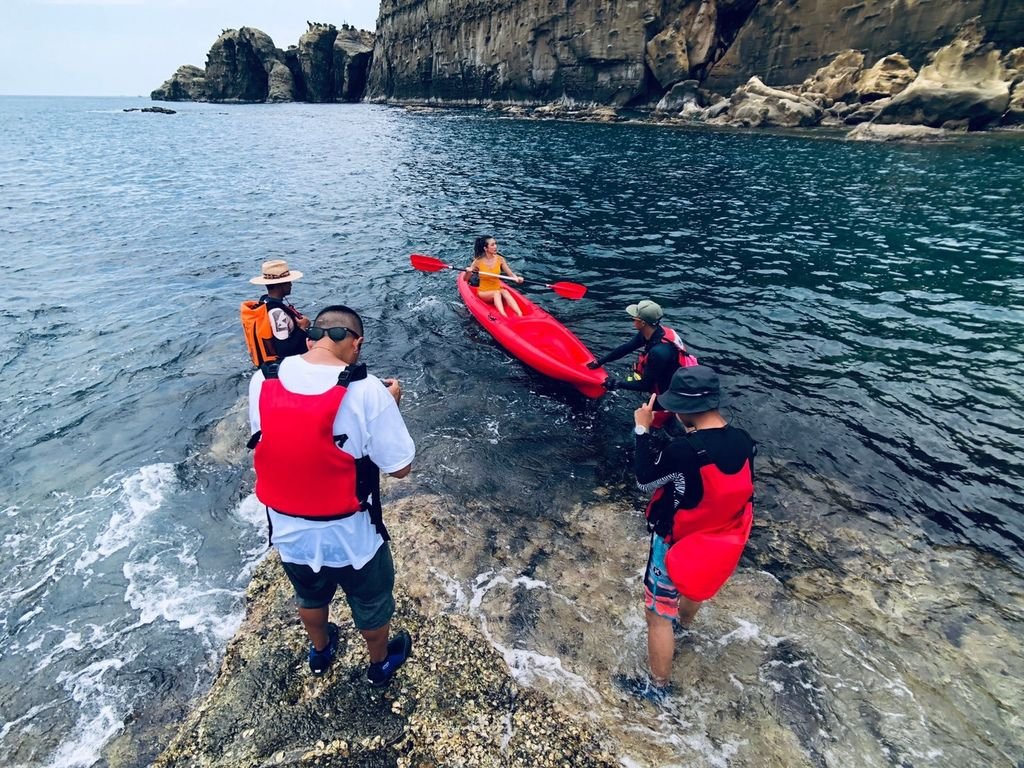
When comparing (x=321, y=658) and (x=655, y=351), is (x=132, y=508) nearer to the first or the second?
(x=321, y=658)

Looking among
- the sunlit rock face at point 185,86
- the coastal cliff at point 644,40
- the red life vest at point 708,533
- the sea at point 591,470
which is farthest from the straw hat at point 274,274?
the sunlit rock face at point 185,86

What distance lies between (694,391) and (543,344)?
632 centimetres

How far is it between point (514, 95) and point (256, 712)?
84117 mm

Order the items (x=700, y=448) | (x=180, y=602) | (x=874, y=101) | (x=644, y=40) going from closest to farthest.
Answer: (x=700, y=448), (x=180, y=602), (x=874, y=101), (x=644, y=40)

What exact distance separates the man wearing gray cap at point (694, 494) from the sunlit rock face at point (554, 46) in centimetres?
6464

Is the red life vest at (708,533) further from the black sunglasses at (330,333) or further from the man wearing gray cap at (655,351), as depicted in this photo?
the man wearing gray cap at (655,351)

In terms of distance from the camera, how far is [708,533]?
3.44 metres

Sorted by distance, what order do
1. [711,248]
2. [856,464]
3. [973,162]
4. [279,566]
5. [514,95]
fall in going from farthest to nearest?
[514,95] → [973,162] → [711,248] → [856,464] → [279,566]

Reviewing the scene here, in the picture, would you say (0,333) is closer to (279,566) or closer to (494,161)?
(279,566)

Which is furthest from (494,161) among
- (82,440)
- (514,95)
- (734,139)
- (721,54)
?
(514,95)

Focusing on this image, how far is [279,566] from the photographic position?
5.24 metres

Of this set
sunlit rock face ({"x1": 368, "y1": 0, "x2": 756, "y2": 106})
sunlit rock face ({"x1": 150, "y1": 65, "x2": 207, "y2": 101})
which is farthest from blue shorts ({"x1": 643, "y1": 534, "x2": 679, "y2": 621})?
sunlit rock face ({"x1": 150, "y1": 65, "x2": 207, "y2": 101})

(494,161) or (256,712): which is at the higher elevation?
(494,161)

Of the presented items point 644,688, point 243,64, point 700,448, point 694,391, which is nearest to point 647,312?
point 694,391
